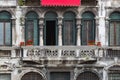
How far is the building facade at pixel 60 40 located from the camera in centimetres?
4519

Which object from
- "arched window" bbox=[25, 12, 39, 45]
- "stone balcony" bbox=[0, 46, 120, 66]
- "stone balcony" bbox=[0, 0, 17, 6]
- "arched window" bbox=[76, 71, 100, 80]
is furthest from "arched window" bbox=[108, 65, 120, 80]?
"stone balcony" bbox=[0, 0, 17, 6]

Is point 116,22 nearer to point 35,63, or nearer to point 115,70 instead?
point 115,70

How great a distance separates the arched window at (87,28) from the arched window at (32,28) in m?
3.50

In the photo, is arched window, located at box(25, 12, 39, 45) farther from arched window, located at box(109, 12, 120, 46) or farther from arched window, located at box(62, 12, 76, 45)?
arched window, located at box(109, 12, 120, 46)

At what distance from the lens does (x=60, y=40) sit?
151 feet

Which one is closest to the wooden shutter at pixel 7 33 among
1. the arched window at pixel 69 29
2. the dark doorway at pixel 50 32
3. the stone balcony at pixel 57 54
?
the stone balcony at pixel 57 54

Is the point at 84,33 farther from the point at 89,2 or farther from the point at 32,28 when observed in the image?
the point at 32,28

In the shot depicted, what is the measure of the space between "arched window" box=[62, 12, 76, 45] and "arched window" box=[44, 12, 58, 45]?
27.0 inches

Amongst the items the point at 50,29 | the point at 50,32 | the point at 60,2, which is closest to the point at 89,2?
the point at 60,2

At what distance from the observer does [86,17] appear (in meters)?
46.3

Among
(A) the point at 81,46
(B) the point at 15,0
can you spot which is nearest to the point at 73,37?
(A) the point at 81,46

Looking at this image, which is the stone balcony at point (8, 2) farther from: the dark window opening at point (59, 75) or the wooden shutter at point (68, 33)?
the dark window opening at point (59, 75)

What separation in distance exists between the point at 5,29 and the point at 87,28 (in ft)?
20.4

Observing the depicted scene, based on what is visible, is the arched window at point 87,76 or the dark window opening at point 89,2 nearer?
the arched window at point 87,76
